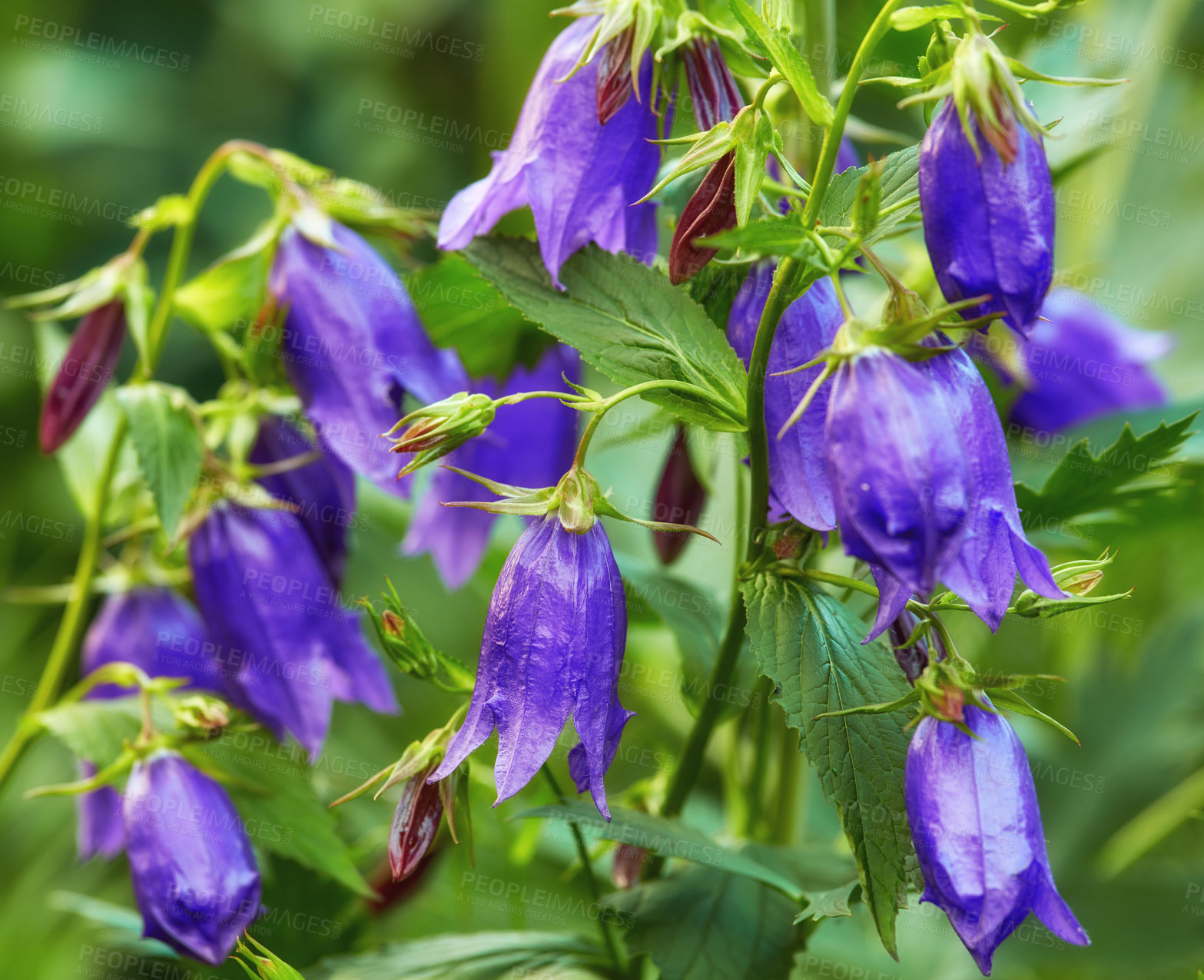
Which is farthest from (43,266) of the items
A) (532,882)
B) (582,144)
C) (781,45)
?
(781,45)

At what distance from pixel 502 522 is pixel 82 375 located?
1.00ft

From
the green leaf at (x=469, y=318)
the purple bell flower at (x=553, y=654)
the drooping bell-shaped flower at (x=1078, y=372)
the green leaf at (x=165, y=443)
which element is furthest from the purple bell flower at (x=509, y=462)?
the drooping bell-shaped flower at (x=1078, y=372)

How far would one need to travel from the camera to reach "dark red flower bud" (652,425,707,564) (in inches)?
26.6

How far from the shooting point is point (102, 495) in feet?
2.25

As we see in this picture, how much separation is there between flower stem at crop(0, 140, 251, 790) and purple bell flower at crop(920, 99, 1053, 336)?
429mm

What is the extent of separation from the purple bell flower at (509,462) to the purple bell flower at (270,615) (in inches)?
3.0

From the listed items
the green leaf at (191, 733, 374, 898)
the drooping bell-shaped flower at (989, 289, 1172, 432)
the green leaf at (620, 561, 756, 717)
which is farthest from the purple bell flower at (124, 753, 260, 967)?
the drooping bell-shaped flower at (989, 289, 1172, 432)

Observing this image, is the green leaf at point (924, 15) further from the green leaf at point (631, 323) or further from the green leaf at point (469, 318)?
the green leaf at point (469, 318)

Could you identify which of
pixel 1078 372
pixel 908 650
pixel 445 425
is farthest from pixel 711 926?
pixel 1078 372

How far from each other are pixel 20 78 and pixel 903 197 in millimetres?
1603

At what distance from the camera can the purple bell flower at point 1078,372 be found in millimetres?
835

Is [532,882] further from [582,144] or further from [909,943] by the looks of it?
[582,144]

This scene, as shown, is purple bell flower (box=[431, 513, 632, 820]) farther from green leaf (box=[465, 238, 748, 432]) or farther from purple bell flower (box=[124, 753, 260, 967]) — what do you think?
purple bell flower (box=[124, 753, 260, 967])

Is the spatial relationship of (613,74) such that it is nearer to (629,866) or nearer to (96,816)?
(629,866)
